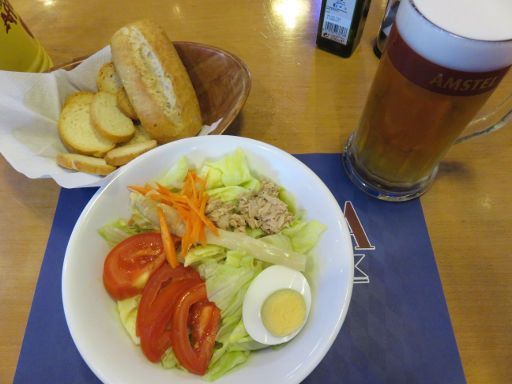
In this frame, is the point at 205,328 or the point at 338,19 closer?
the point at 205,328

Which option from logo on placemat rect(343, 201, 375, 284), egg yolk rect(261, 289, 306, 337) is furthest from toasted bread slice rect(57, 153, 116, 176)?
logo on placemat rect(343, 201, 375, 284)

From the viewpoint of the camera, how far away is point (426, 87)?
793mm

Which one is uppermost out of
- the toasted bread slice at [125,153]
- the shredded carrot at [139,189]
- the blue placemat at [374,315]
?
the shredded carrot at [139,189]

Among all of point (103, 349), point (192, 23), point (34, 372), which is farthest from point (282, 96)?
point (34, 372)

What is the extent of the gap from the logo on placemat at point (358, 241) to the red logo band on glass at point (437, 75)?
419mm

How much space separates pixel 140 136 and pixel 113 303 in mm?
577

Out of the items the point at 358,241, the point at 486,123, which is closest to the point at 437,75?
the point at 486,123

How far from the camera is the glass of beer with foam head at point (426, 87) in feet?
2.28

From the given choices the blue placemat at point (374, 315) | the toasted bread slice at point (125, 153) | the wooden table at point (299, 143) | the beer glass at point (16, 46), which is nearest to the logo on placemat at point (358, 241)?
the blue placemat at point (374, 315)

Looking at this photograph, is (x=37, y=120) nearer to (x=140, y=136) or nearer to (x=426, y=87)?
(x=140, y=136)

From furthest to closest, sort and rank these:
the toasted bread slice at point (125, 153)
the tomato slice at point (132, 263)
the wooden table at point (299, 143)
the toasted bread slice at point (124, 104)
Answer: the toasted bread slice at point (124, 104) < the toasted bread slice at point (125, 153) < the wooden table at point (299, 143) < the tomato slice at point (132, 263)

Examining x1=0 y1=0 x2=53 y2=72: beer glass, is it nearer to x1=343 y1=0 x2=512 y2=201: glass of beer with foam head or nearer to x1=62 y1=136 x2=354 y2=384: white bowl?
x1=62 y1=136 x2=354 y2=384: white bowl

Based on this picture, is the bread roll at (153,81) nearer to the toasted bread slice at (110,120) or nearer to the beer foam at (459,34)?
the toasted bread slice at (110,120)

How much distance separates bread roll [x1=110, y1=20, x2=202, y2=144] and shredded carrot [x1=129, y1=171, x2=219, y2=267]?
27 cm
